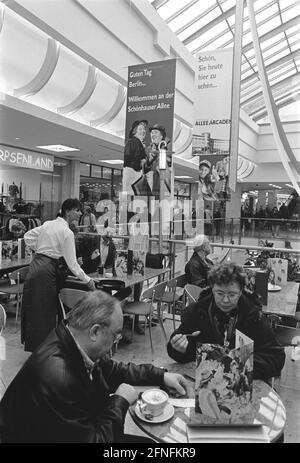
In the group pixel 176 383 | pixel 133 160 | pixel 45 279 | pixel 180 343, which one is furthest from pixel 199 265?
pixel 176 383

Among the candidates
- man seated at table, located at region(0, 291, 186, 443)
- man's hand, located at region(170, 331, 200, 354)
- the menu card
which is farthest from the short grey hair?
man's hand, located at region(170, 331, 200, 354)

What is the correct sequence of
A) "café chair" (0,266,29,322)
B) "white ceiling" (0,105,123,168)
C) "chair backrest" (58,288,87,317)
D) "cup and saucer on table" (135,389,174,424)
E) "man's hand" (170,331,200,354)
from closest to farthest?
"cup and saucer on table" (135,389,174,424) < "man's hand" (170,331,200,354) < "chair backrest" (58,288,87,317) < "café chair" (0,266,29,322) < "white ceiling" (0,105,123,168)

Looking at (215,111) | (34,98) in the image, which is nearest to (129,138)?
(215,111)

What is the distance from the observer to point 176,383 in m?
1.68

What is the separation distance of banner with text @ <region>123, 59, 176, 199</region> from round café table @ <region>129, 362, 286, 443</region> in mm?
4254

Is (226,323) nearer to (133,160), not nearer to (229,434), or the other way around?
(229,434)

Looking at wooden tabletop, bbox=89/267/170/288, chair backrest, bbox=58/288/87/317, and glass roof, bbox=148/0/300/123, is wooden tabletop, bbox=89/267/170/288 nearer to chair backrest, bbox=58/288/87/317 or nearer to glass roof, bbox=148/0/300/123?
chair backrest, bbox=58/288/87/317

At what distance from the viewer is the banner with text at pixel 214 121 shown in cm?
632

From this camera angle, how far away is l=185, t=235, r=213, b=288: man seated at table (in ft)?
16.0

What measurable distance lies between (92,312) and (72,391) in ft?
0.97

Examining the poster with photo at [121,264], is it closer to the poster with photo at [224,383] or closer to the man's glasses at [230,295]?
the man's glasses at [230,295]

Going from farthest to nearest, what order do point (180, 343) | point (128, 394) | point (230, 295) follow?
point (230, 295) < point (180, 343) < point (128, 394)
